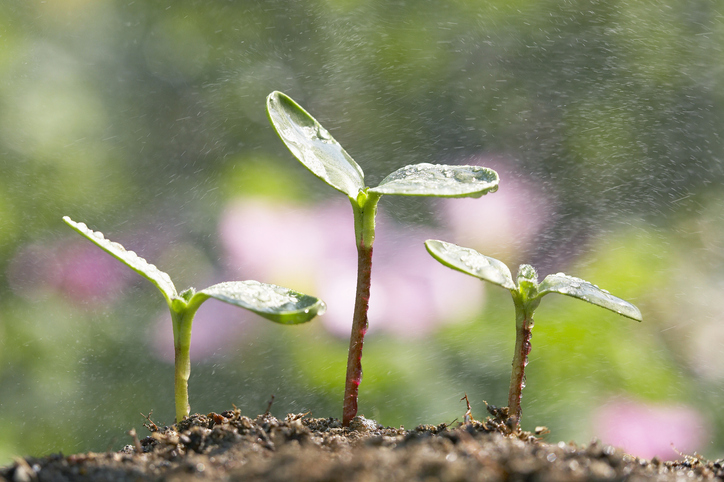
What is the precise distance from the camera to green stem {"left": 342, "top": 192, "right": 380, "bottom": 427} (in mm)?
425

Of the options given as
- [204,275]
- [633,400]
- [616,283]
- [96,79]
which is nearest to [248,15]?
[96,79]

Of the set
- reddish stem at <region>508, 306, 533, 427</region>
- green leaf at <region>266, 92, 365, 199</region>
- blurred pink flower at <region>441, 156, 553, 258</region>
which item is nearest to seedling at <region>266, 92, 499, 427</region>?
green leaf at <region>266, 92, 365, 199</region>

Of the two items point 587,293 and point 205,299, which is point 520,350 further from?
point 205,299

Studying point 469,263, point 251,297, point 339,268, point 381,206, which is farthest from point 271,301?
point 381,206

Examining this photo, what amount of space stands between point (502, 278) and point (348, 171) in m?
0.13

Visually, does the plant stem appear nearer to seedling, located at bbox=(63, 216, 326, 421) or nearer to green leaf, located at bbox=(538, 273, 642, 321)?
green leaf, located at bbox=(538, 273, 642, 321)

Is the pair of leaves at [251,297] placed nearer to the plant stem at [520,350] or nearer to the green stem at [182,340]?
the green stem at [182,340]

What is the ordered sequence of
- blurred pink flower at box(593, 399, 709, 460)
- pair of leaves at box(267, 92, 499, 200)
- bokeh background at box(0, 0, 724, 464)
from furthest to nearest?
bokeh background at box(0, 0, 724, 464) < blurred pink flower at box(593, 399, 709, 460) < pair of leaves at box(267, 92, 499, 200)

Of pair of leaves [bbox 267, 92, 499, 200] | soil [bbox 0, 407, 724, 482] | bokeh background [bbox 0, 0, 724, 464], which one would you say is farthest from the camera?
bokeh background [bbox 0, 0, 724, 464]

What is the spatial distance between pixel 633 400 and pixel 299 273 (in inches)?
21.4

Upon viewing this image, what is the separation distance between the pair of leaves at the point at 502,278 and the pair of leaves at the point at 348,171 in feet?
0.11

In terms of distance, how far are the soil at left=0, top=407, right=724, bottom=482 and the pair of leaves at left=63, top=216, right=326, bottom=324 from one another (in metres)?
0.07

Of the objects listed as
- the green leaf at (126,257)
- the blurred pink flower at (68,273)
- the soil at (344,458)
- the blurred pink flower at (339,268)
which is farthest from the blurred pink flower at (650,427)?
the blurred pink flower at (68,273)

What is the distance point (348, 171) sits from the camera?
438 millimetres
